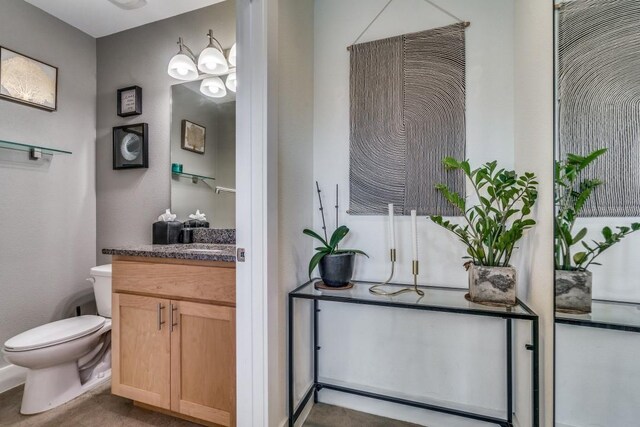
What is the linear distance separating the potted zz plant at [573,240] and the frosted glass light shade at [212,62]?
1.89 metres

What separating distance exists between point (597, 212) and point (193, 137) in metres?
2.15

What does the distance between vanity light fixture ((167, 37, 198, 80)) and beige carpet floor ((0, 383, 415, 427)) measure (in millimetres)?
2055

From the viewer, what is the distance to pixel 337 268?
1329mm

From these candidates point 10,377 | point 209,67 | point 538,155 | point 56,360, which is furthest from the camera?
point 209,67

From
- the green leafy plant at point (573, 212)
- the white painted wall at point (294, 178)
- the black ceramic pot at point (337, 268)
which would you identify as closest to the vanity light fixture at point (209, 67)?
the white painted wall at point (294, 178)

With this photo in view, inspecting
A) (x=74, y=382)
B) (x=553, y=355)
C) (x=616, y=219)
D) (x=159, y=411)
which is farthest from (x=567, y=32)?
(x=74, y=382)

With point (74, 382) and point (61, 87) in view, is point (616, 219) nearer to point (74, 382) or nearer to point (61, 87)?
point (74, 382)

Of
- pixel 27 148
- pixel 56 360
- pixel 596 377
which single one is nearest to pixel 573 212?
pixel 596 377

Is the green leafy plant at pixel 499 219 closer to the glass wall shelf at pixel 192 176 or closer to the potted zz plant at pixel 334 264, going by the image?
the potted zz plant at pixel 334 264

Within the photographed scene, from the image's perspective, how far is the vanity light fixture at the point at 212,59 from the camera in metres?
1.82

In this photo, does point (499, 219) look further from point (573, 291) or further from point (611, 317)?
point (611, 317)

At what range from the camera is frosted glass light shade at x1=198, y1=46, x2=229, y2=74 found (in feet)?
5.98

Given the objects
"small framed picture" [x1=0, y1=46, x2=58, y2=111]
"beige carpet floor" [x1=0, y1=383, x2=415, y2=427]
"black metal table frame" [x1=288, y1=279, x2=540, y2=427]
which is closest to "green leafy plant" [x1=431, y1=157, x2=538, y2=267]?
"black metal table frame" [x1=288, y1=279, x2=540, y2=427]

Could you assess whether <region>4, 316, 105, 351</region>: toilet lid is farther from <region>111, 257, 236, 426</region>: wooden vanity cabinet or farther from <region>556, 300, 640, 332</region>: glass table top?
<region>556, 300, 640, 332</region>: glass table top
